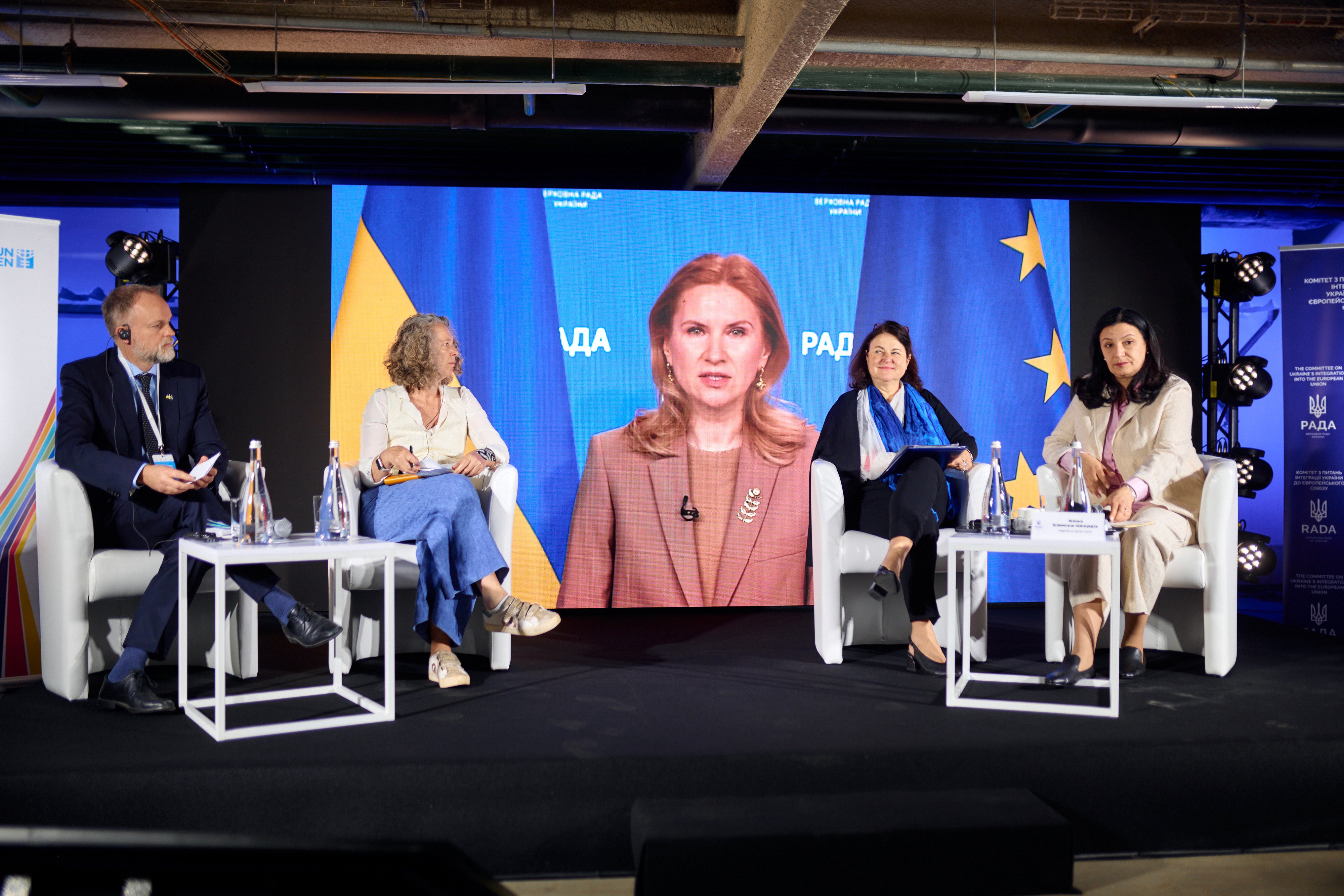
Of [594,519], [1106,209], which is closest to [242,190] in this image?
[594,519]

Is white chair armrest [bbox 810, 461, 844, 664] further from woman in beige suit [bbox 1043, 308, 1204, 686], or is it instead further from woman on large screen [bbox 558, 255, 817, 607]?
woman on large screen [bbox 558, 255, 817, 607]

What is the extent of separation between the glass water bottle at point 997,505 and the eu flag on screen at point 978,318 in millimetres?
1976

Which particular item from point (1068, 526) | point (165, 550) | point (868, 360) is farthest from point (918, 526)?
point (165, 550)

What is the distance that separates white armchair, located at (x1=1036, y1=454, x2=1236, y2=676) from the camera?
334 centimetres

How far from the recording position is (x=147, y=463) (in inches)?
119

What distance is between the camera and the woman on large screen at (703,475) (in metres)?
4.91

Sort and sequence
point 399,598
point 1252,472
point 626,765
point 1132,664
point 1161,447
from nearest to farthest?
1. point 626,765
2. point 1132,664
3. point 1161,447
4. point 399,598
5. point 1252,472

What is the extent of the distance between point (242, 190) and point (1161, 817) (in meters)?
4.79

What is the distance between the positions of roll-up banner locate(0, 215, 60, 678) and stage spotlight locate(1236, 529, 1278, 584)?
231 inches

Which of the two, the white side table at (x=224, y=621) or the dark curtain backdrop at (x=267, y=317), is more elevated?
the dark curtain backdrop at (x=267, y=317)

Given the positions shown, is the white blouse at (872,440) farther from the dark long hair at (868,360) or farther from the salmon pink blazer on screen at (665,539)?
the salmon pink blazer on screen at (665,539)

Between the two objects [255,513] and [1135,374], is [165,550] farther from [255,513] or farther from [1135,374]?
[1135,374]

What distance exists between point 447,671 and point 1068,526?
2.00 meters

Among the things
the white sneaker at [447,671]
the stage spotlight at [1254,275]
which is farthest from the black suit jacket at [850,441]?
the stage spotlight at [1254,275]
